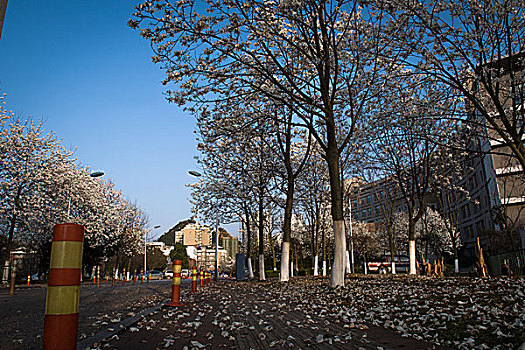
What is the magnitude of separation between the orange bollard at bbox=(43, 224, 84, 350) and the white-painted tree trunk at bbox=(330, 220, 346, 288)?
9079 mm

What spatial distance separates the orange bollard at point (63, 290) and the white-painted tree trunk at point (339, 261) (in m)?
9.08

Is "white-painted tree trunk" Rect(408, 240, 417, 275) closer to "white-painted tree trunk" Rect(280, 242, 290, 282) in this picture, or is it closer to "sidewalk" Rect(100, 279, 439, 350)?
"white-painted tree trunk" Rect(280, 242, 290, 282)

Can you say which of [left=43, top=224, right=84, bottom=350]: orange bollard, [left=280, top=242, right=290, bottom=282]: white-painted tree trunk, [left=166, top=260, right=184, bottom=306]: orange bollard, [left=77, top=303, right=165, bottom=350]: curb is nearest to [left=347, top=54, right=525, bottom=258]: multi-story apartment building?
[left=280, top=242, right=290, bottom=282]: white-painted tree trunk

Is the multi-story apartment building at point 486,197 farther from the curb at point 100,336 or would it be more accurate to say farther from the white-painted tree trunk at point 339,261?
the curb at point 100,336

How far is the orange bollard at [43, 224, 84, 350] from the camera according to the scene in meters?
2.65

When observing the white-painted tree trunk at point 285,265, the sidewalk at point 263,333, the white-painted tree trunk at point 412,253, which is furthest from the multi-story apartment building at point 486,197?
the sidewalk at point 263,333

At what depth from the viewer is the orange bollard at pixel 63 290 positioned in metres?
2.65

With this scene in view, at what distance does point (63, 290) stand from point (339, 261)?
9.36 metres

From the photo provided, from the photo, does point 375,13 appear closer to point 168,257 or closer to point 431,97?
point 431,97

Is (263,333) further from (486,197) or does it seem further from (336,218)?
(486,197)

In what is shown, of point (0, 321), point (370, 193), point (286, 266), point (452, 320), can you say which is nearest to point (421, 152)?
point (286, 266)

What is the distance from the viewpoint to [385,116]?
15.0 metres

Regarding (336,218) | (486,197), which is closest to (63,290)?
(336,218)

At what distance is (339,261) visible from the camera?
11.1 metres
